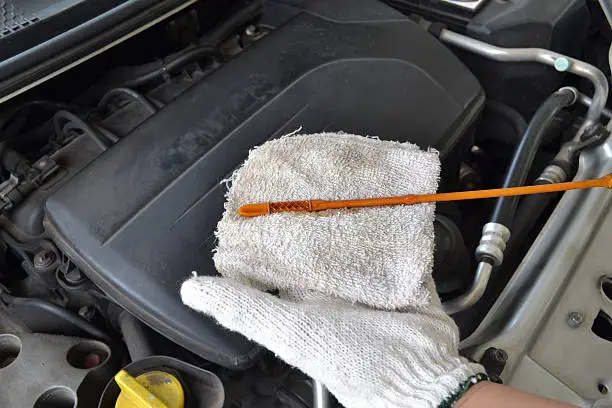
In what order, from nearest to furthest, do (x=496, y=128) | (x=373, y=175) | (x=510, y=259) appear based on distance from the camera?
(x=373, y=175) < (x=510, y=259) < (x=496, y=128)

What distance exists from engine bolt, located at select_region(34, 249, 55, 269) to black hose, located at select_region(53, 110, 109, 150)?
0.18 metres

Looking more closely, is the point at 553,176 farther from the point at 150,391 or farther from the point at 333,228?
the point at 150,391

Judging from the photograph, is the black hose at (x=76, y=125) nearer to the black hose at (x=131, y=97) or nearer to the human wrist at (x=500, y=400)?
the black hose at (x=131, y=97)

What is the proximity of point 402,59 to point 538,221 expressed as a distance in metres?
0.36

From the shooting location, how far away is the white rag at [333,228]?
0.68 m

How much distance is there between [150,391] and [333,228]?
27cm

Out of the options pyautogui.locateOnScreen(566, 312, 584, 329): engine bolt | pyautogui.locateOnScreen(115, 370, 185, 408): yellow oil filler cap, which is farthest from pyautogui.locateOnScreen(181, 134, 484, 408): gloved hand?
pyautogui.locateOnScreen(566, 312, 584, 329): engine bolt

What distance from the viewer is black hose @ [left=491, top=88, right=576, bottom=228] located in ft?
2.77

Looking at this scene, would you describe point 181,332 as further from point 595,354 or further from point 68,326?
point 595,354

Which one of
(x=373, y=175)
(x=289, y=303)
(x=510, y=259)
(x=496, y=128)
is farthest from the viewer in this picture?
(x=496, y=128)

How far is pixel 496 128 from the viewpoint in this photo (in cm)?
108

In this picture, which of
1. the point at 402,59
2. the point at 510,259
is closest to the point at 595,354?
the point at 510,259

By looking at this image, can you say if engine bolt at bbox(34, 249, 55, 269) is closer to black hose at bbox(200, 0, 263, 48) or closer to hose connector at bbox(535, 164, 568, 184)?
black hose at bbox(200, 0, 263, 48)

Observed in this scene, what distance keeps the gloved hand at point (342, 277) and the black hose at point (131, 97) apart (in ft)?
0.92
